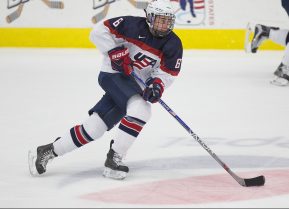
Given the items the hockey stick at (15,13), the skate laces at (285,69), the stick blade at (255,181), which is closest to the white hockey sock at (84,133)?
the stick blade at (255,181)

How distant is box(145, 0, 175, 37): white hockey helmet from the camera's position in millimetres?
3092

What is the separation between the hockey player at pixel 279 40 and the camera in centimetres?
616

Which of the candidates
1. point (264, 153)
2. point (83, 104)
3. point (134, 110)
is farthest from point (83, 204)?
point (83, 104)

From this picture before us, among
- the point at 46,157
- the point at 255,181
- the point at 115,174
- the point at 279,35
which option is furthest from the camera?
the point at 279,35

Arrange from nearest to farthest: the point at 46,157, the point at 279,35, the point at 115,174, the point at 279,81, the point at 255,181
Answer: the point at 255,181 → the point at 115,174 → the point at 46,157 → the point at 279,81 → the point at 279,35

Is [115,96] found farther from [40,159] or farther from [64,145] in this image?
[40,159]

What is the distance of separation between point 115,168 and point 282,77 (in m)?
3.40

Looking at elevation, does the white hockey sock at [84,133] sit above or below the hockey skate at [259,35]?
above

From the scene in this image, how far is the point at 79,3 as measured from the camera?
27.3ft

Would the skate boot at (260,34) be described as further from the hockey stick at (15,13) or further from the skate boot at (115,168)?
the skate boot at (115,168)

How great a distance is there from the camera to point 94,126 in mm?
3145

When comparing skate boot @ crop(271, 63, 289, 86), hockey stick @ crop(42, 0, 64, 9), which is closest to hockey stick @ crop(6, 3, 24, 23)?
hockey stick @ crop(42, 0, 64, 9)

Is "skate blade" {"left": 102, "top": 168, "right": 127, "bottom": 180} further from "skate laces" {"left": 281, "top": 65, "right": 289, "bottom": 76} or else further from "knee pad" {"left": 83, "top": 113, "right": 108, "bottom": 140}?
"skate laces" {"left": 281, "top": 65, "right": 289, "bottom": 76}

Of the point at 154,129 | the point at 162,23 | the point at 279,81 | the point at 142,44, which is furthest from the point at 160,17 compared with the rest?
the point at 279,81
